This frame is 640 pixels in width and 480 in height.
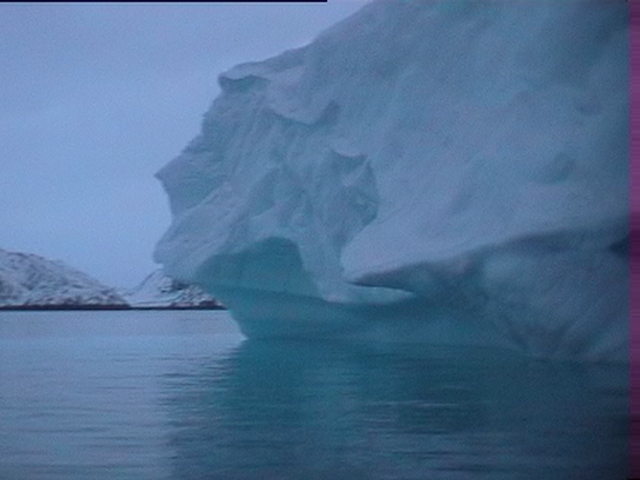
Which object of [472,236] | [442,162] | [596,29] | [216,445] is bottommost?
[216,445]

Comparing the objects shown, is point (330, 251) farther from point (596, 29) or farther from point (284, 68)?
point (596, 29)

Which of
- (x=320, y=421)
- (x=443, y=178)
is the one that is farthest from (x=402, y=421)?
(x=443, y=178)

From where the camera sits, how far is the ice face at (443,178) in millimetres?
7340

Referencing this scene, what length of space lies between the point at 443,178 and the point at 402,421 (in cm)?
303

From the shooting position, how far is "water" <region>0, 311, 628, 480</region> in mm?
4367

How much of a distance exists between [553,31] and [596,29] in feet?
1.01

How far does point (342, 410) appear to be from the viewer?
20.2ft

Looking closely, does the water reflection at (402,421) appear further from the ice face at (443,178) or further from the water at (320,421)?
the ice face at (443,178)

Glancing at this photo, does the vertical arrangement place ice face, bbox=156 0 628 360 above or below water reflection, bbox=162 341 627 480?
above

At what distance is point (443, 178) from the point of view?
324 inches

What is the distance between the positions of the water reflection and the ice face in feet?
2.21

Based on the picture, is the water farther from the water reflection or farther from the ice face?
the ice face

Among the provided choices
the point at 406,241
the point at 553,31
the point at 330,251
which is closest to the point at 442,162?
the point at 406,241

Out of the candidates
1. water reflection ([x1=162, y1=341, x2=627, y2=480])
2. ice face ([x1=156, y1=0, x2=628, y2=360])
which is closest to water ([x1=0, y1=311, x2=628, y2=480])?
water reflection ([x1=162, y1=341, x2=627, y2=480])
